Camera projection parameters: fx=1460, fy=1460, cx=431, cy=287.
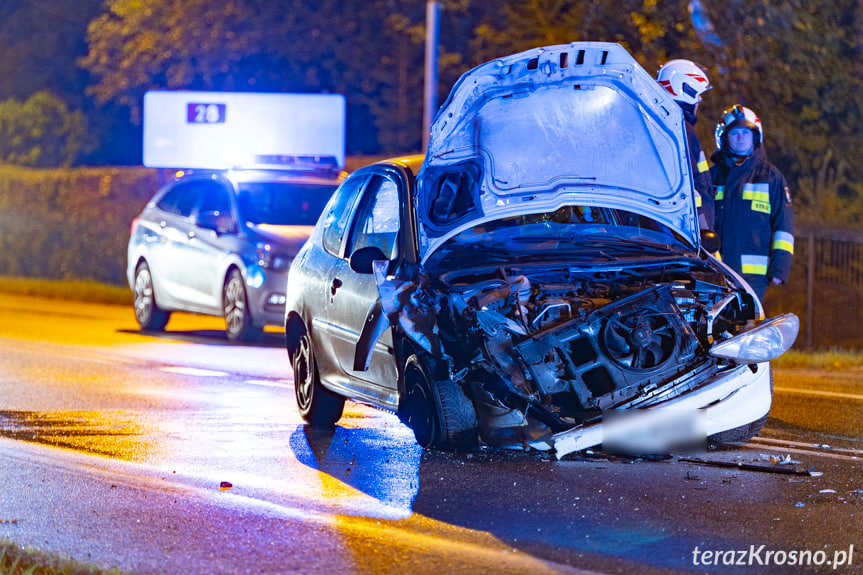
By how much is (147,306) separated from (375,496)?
10.1 meters

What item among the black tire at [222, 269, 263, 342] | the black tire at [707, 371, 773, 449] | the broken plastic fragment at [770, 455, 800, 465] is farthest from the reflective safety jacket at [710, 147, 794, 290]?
the black tire at [222, 269, 263, 342]

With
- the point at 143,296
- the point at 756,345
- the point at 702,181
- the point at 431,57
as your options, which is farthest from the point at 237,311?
the point at 756,345

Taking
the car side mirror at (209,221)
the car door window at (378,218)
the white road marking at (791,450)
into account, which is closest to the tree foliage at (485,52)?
the car side mirror at (209,221)

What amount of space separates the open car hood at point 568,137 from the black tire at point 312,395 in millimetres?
1548

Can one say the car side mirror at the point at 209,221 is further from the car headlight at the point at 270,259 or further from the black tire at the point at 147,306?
the black tire at the point at 147,306

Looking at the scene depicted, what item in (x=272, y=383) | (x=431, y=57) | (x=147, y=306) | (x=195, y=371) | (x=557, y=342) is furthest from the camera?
(x=431, y=57)

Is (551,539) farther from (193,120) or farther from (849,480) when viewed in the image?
(193,120)

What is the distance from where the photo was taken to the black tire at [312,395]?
8492 millimetres

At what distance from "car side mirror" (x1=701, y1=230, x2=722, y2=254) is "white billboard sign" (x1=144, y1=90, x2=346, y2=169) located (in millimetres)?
14560

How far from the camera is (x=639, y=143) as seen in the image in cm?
780

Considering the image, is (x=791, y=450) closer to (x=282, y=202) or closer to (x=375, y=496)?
(x=375, y=496)

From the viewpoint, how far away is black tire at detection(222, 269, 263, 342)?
14.3 metres

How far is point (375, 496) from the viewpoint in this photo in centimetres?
643

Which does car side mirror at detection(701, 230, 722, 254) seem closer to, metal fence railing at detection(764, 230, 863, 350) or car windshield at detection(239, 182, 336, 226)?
metal fence railing at detection(764, 230, 863, 350)
